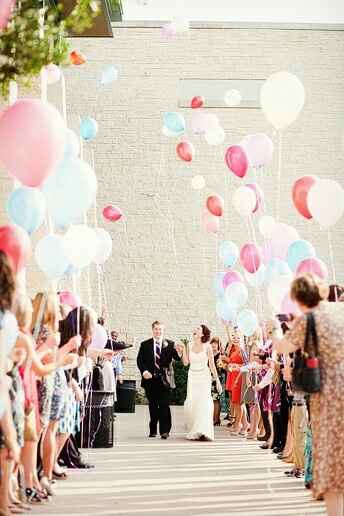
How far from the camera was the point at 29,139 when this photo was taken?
18.7ft

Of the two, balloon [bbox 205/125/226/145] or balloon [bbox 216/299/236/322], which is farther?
balloon [bbox 216/299/236/322]

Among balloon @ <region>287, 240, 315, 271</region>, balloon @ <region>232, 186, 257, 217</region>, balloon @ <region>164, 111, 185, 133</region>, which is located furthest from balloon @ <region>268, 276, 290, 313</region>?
balloon @ <region>164, 111, 185, 133</region>

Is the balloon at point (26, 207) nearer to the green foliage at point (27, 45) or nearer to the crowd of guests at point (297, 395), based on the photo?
the green foliage at point (27, 45)

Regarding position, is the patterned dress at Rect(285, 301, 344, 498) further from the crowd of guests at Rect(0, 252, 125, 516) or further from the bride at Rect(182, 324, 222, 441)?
the bride at Rect(182, 324, 222, 441)

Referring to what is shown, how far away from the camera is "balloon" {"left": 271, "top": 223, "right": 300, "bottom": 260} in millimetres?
9078

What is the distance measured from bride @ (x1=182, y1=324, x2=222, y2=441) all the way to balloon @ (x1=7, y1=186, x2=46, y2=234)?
240 inches

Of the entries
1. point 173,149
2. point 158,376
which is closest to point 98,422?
point 158,376

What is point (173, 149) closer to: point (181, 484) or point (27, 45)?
point (181, 484)

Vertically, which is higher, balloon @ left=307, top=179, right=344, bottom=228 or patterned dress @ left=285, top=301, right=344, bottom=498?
balloon @ left=307, top=179, right=344, bottom=228

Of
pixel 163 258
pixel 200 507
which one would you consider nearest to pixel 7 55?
pixel 200 507

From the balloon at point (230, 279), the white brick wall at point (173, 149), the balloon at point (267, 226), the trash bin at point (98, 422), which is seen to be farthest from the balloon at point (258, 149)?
the white brick wall at point (173, 149)

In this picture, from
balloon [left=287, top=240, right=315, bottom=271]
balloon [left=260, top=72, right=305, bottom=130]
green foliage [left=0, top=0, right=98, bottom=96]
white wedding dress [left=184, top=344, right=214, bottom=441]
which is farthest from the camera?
white wedding dress [left=184, top=344, right=214, bottom=441]

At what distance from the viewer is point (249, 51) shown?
21656 millimetres

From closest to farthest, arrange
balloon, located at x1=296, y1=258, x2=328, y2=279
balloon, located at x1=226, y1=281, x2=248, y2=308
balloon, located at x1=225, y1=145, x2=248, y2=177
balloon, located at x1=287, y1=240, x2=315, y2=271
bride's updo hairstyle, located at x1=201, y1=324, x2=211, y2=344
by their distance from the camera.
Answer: balloon, located at x1=296, y1=258, x2=328, y2=279
balloon, located at x1=287, y1=240, x2=315, y2=271
balloon, located at x1=225, y1=145, x2=248, y2=177
balloon, located at x1=226, y1=281, x2=248, y2=308
bride's updo hairstyle, located at x1=201, y1=324, x2=211, y2=344
